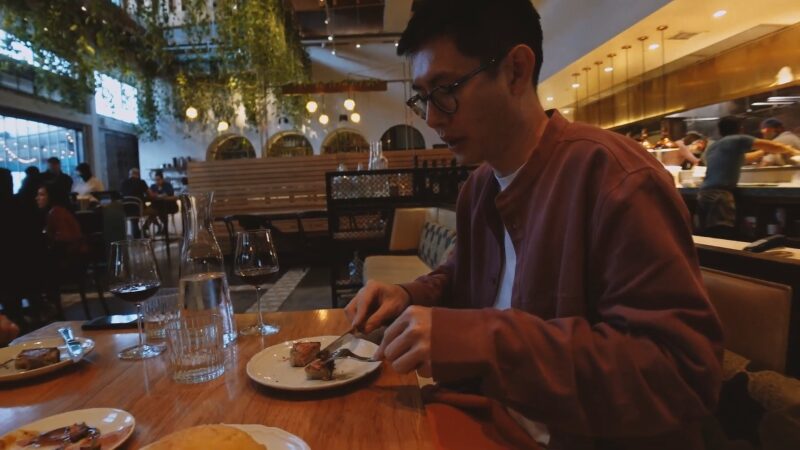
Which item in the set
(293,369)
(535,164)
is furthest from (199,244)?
(535,164)

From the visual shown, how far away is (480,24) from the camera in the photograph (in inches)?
40.8

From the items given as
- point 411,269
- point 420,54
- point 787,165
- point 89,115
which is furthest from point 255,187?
point 420,54

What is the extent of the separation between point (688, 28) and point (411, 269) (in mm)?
5064

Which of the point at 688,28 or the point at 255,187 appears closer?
the point at 688,28

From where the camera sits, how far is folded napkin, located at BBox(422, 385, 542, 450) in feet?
3.04

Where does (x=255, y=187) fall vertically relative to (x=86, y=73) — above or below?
below

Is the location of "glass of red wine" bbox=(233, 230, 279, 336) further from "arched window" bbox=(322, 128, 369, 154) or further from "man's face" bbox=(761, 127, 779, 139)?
"arched window" bbox=(322, 128, 369, 154)

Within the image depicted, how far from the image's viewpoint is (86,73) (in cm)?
845

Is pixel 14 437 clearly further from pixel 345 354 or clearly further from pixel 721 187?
pixel 721 187

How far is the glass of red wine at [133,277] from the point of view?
3.84 ft

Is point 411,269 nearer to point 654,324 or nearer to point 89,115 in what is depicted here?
point 654,324

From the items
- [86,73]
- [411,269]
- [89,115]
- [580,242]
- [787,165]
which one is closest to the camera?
[580,242]

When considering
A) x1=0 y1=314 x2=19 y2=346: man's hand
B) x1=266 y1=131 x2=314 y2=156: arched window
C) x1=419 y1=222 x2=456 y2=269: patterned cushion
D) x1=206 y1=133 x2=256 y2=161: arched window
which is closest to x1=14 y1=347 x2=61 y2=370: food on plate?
x1=0 y1=314 x2=19 y2=346: man's hand

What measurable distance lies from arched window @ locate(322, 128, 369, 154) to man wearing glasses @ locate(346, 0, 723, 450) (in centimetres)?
1495
